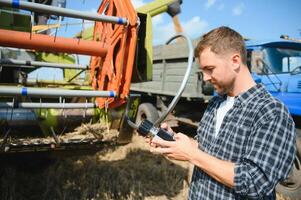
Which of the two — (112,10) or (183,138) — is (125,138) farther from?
(183,138)

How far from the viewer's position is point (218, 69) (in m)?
1.50

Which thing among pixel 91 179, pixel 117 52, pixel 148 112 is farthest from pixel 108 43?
pixel 148 112

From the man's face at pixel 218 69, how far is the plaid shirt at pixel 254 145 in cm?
9

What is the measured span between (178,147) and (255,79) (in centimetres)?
409

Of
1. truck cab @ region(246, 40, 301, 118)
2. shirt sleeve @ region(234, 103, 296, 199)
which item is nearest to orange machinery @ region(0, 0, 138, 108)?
shirt sleeve @ region(234, 103, 296, 199)

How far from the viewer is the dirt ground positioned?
351 cm

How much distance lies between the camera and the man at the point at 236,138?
132cm

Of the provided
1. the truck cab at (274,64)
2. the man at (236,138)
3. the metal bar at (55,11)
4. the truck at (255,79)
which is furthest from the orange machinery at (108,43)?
the truck cab at (274,64)

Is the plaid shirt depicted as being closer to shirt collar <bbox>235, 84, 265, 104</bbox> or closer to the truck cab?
shirt collar <bbox>235, 84, 265, 104</bbox>

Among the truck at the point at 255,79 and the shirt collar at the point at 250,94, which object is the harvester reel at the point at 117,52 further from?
the shirt collar at the point at 250,94

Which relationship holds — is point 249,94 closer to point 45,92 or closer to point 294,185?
point 45,92

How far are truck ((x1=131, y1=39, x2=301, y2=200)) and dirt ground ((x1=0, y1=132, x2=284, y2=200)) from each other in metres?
1.27

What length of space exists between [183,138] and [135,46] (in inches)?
61.0

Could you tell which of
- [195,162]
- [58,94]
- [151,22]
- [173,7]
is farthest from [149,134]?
[173,7]
